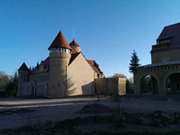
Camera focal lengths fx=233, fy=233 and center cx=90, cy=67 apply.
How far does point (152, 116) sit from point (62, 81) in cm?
3328

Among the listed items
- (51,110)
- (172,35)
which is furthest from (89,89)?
(51,110)

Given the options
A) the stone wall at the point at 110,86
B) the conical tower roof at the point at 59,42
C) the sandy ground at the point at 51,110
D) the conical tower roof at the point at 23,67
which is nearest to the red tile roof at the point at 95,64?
the stone wall at the point at 110,86

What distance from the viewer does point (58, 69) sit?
47750mm

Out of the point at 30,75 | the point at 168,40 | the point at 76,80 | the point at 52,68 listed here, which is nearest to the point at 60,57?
the point at 52,68

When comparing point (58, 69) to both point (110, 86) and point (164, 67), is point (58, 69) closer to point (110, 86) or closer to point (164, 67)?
point (110, 86)

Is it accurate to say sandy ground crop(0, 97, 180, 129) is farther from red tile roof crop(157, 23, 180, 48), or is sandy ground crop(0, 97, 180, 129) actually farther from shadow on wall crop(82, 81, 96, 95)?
shadow on wall crop(82, 81, 96, 95)

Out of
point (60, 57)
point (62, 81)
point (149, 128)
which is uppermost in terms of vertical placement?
point (60, 57)

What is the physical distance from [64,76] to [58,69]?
1892 mm

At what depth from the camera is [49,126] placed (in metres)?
13.1

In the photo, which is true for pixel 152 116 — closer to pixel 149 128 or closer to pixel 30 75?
pixel 149 128

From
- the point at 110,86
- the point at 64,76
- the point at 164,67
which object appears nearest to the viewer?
the point at 164,67

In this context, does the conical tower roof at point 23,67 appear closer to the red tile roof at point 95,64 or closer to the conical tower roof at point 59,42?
the red tile roof at point 95,64

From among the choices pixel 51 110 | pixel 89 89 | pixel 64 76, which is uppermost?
pixel 64 76

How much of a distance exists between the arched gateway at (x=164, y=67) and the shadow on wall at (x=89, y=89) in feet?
46.7
